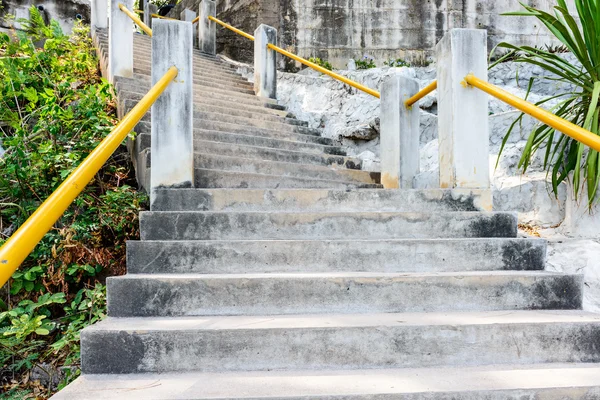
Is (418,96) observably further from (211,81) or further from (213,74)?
(213,74)

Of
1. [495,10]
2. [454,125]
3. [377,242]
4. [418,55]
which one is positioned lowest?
[377,242]

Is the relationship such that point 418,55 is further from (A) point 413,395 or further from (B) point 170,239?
(A) point 413,395

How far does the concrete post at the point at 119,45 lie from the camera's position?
5750 millimetres

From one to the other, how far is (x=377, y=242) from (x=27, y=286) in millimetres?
2273

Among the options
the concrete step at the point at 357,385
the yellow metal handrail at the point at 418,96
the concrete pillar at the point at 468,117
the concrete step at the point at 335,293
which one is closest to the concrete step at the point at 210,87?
the yellow metal handrail at the point at 418,96

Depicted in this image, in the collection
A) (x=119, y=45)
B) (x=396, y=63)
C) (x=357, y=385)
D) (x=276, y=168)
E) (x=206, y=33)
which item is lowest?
(x=357, y=385)

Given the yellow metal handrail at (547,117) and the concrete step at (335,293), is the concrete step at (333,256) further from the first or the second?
the yellow metal handrail at (547,117)

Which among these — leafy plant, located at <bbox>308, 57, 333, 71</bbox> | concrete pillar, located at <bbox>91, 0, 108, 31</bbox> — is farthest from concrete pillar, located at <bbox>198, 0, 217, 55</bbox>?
leafy plant, located at <bbox>308, 57, 333, 71</bbox>

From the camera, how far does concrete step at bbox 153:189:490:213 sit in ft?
9.63

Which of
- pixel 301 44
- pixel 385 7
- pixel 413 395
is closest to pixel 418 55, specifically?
pixel 385 7

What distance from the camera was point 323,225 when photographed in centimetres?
278

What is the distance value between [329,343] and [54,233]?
91.5 inches

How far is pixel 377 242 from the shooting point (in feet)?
8.27

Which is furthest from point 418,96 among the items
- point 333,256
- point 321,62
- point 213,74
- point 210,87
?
point 321,62
